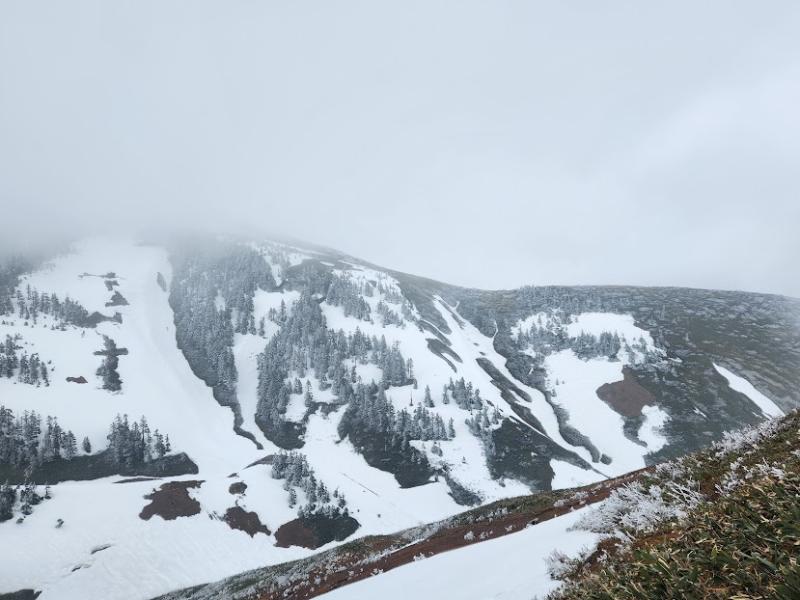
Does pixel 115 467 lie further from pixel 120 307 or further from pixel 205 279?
pixel 205 279

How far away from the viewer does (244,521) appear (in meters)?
78.1

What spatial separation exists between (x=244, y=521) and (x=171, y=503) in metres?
12.5

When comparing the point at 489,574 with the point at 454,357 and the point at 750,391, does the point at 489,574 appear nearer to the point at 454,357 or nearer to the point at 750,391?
the point at 454,357

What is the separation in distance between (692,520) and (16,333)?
157 m

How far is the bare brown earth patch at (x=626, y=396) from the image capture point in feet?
407

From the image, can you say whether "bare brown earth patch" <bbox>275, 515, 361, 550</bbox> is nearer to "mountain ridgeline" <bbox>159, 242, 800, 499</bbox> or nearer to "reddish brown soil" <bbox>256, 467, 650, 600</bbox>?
"mountain ridgeline" <bbox>159, 242, 800, 499</bbox>

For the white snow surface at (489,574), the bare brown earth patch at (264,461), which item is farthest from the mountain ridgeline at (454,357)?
the white snow surface at (489,574)

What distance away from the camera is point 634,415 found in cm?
12175

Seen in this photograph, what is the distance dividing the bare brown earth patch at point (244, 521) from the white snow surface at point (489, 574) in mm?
76049

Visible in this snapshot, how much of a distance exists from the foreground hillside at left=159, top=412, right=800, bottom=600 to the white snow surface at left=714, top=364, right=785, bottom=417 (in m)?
146

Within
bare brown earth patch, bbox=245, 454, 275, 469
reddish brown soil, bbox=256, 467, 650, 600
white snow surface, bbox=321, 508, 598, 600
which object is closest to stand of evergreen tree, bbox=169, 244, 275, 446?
bare brown earth patch, bbox=245, 454, 275, 469

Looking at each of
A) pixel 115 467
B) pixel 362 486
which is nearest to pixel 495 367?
pixel 362 486

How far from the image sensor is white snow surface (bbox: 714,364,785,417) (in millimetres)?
122894

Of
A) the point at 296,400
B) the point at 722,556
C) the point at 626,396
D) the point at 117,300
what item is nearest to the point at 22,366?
the point at 117,300
